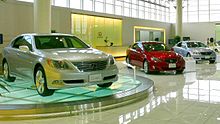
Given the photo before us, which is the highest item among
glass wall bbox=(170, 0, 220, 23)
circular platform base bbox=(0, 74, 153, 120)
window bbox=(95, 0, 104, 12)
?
glass wall bbox=(170, 0, 220, 23)

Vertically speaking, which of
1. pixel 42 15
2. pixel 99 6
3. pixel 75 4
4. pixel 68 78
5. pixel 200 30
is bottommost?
pixel 68 78

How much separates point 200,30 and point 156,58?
24.6m

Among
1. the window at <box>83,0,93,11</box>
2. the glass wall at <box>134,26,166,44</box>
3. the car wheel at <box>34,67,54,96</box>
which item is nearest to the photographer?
the car wheel at <box>34,67,54,96</box>

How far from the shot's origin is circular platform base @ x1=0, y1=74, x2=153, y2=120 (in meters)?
4.52

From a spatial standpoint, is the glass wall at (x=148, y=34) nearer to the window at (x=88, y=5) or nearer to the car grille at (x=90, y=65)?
the window at (x=88, y=5)

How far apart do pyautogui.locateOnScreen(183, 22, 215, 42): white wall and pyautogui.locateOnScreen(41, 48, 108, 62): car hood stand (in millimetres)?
28600

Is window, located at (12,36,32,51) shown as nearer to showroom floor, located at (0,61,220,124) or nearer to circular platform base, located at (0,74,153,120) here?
circular platform base, located at (0,74,153,120)

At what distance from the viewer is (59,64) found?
17.3 ft

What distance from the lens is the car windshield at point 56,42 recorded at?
621cm

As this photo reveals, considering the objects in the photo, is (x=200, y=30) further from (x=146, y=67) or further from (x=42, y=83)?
(x=42, y=83)

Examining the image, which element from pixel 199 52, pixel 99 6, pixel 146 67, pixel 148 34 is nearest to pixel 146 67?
pixel 146 67

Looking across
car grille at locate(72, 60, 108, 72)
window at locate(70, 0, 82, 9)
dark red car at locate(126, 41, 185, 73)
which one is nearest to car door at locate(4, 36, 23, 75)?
car grille at locate(72, 60, 108, 72)

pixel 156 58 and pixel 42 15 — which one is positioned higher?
pixel 42 15

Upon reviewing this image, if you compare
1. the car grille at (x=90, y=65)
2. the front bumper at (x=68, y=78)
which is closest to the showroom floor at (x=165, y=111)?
the front bumper at (x=68, y=78)
